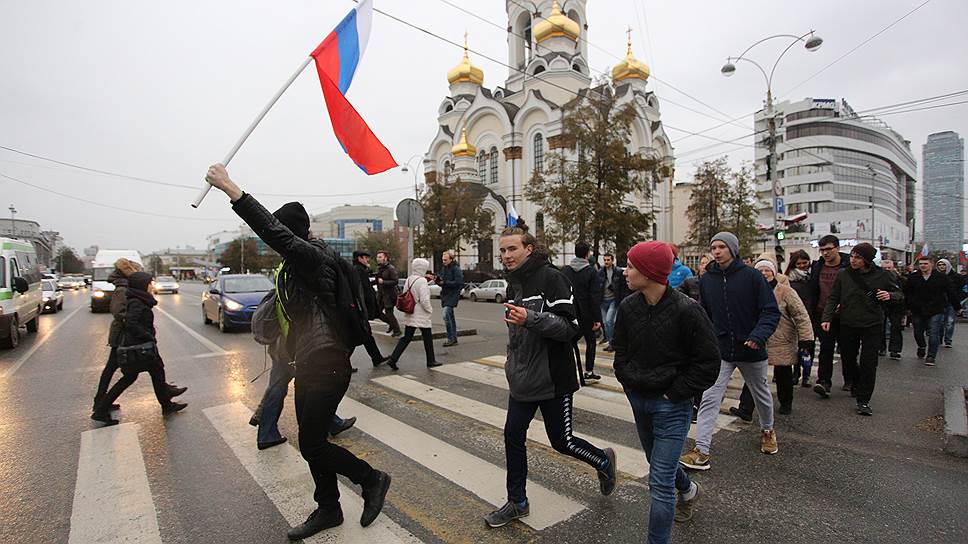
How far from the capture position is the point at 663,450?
265cm

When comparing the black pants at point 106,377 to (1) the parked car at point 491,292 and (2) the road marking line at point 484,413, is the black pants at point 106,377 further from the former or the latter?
(1) the parked car at point 491,292

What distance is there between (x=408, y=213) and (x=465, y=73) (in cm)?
4246

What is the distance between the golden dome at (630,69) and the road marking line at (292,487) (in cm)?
4385

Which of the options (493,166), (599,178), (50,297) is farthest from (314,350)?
(493,166)

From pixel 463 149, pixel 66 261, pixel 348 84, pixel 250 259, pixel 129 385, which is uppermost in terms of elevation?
pixel 463 149

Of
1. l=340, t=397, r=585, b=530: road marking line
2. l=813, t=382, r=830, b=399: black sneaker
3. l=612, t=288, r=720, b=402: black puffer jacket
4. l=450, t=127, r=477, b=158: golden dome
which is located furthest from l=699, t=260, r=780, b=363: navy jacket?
l=450, t=127, r=477, b=158: golden dome

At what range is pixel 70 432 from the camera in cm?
491

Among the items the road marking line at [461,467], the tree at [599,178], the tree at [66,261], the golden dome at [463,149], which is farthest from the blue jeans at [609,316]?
the tree at [66,261]

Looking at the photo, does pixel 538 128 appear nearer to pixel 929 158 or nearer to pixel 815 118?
pixel 815 118

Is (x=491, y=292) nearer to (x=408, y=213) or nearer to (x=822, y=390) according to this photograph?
(x=408, y=213)

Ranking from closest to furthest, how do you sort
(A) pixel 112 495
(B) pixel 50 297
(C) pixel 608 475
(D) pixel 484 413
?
(C) pixel 608 475
(A) pixel 112 495
(D) pixel 484 413
(B) pixel 50 297

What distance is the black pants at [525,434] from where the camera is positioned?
303cm

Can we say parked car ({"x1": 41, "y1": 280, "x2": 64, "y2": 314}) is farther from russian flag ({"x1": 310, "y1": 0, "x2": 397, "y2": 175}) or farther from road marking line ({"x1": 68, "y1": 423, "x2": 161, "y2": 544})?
russian flag ({"x1": 310, "y1": 0, "x2": 397, "y2": 175})

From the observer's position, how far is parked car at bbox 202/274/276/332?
12062 millimetres
